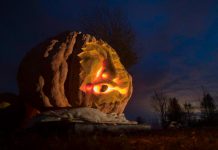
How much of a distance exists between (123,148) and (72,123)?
11.7ft

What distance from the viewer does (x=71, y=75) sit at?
1020 cm

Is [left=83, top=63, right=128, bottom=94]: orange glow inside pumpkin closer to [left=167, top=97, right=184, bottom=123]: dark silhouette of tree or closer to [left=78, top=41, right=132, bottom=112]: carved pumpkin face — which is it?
[left=78, top=41, right=132, bottom=112]: carved pumpkin face

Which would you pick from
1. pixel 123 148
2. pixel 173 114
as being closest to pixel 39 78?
pixel 123 148

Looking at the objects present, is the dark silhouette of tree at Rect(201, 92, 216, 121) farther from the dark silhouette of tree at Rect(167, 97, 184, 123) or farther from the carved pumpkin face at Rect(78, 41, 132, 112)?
the carved pumpkin face at Rect(78, 41, 132, 112)

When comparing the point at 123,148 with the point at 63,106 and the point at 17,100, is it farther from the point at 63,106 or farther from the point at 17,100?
the point at 17,100

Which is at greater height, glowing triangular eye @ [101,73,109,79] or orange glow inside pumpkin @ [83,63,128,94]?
glowing triangular eye @ [101,73,109,79]

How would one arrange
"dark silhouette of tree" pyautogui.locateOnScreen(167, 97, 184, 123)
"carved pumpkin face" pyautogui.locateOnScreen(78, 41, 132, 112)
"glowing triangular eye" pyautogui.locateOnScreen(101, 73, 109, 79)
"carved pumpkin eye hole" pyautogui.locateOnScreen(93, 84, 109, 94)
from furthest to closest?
"dark silhouette of tree" pyautogui.locateOnScreen(167, 97, 184, 123), "glowing triangular eye" pyautogui.locateOnScreen(101, 73, 109, 79), "carved pumpkin eye hole" pyautogui.locateOnScreen(93, 84, 109, 94), "carved pumpkin face" pyautogui.locateOnScreen(78, 41, 132, 112)

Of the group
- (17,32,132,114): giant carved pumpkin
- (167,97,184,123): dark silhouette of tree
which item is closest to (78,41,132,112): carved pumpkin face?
(17,32,132,114): giant carved pumpkin

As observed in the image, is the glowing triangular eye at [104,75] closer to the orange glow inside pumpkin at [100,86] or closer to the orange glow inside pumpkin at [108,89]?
the orange glow inside pumpkin at [100,86]

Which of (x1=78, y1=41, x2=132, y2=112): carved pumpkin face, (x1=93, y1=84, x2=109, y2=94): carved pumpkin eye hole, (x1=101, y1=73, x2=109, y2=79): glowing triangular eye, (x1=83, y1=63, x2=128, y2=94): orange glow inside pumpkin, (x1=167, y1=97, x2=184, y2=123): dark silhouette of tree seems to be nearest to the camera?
(x1=78, y1=41, x2=132, y2=112): carved pumpkin face

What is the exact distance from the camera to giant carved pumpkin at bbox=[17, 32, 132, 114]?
394 inches

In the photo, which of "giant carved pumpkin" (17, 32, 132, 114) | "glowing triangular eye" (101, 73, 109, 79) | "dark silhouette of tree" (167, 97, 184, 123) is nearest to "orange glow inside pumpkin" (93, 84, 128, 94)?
"giant carved pumpkin" (17, 32, 132, 114)

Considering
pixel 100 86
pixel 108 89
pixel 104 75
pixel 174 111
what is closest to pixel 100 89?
pixel 100 86

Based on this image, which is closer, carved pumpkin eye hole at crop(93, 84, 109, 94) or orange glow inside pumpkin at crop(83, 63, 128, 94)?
orange glow inside pumpkin at crop(83, 63, 128, 94)
